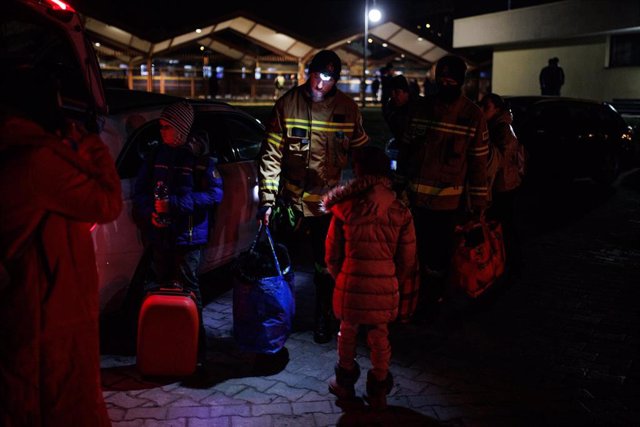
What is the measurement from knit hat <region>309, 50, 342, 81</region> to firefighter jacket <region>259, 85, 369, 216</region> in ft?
0.54

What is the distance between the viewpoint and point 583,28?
2106cm

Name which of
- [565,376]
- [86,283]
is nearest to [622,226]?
[565,376]

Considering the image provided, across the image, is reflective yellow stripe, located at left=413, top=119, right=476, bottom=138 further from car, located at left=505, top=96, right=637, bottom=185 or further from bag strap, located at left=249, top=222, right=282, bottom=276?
car, located at left=505, top=96, right=637, bottom=185

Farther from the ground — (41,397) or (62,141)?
(62,141)

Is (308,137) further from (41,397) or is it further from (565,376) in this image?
(41,397)

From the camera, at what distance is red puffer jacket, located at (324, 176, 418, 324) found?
3.87m

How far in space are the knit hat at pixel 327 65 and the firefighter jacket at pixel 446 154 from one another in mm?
813

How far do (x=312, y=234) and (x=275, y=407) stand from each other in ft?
5.03

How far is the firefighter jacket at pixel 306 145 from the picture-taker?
16.2 ft

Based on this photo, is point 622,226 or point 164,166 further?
point 622,226

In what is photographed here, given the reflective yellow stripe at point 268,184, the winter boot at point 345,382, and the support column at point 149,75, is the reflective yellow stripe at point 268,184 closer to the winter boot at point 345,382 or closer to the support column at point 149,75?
the winter boot at point 345,382

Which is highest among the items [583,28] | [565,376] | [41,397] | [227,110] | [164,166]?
[583,28]

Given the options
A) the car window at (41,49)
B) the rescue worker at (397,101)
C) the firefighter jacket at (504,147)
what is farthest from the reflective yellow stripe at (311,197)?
the rescue worker at (397,101)

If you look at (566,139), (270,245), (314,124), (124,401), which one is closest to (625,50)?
(566,139)
